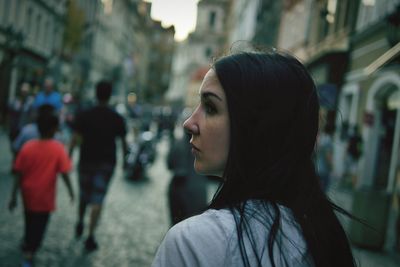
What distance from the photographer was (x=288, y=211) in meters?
1.32

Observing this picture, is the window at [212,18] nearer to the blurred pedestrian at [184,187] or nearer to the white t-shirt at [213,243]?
the blurred pedestrian at [184,187]

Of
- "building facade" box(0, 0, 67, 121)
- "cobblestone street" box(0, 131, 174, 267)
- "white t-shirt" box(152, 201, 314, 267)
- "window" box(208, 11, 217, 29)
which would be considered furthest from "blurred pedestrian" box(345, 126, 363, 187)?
"window" box(208, 11, 217, 29)

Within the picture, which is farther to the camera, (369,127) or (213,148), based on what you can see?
(369,127)

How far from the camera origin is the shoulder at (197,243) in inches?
43.8

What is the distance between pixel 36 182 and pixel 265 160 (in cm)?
388

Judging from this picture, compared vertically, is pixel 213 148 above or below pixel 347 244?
above

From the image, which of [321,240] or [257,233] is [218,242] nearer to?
[257,233]

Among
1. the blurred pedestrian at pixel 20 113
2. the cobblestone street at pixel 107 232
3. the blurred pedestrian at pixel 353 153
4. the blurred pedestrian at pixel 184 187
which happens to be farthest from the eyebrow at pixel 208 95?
the blurred pedestrian at pixel 353 153

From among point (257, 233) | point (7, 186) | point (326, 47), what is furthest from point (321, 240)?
point (326, 47)

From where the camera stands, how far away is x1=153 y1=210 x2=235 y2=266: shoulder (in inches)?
43.8

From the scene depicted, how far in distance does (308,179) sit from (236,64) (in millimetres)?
365

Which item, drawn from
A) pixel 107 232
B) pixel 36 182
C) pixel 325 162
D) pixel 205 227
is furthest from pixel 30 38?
pixel 205 227

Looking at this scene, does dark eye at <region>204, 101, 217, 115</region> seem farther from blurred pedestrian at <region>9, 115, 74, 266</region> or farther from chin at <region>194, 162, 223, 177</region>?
blurred pedestrian at <region>9, 115, 74, 266</region>

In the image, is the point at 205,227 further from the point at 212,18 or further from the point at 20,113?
the point at 212,18
